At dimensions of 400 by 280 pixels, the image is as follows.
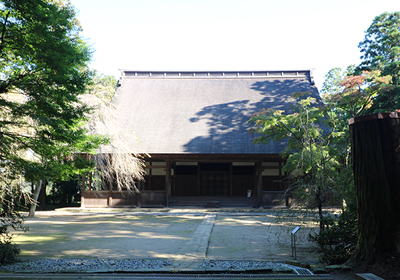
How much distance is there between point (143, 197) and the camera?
17.2m

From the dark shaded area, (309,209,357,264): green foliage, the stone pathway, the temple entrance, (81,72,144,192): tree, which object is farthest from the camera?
the temple entrance

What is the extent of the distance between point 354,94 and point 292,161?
11.0ft

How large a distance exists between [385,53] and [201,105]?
38.0 ft

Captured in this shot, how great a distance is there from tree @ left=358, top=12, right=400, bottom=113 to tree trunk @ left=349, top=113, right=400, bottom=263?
1351 cm

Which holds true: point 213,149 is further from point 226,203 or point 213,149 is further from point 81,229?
point 81,229

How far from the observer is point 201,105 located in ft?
67.5

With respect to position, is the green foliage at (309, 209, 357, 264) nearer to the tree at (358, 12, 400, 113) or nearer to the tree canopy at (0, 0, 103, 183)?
the tree canopy at (0, 0, 103, 183)

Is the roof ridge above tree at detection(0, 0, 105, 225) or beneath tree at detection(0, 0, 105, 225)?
above

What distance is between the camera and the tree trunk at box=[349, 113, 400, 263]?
4305mm

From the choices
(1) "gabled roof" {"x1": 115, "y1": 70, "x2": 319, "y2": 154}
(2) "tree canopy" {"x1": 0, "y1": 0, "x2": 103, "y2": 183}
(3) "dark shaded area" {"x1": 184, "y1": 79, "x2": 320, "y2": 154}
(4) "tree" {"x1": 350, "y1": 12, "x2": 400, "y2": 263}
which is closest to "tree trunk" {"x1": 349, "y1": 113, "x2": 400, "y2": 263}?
(4) "tree" {"x1": 350, "y1": 12, "x2": 400, "y2": 263}

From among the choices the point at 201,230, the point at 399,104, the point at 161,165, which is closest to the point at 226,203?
the point at 161,165

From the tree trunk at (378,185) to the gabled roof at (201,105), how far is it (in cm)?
1140

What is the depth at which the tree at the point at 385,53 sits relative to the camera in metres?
16.5

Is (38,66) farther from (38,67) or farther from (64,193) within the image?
(64,193)
